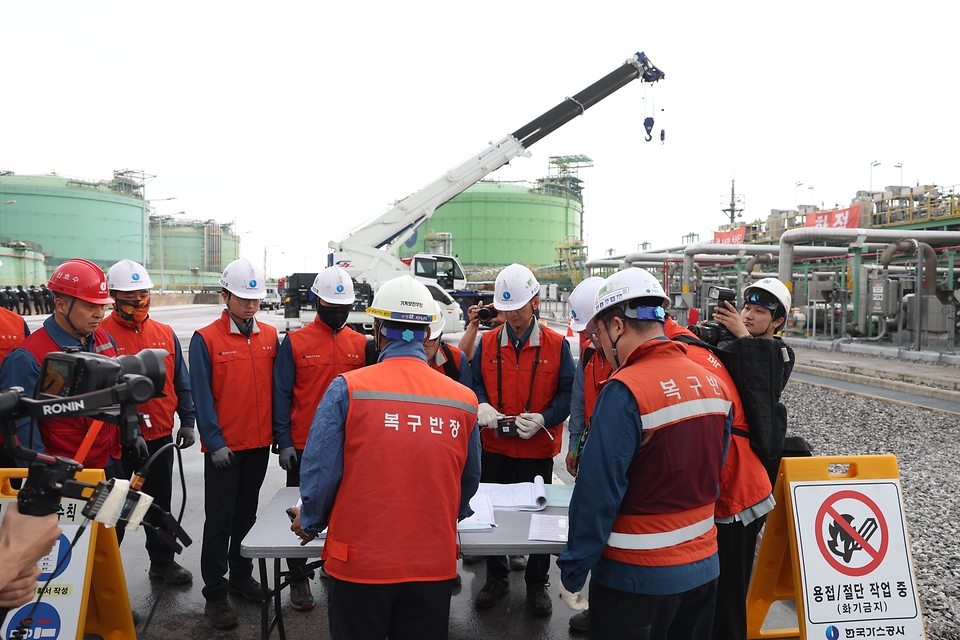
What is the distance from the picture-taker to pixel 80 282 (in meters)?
3.33

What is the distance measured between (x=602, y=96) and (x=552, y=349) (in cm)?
1566

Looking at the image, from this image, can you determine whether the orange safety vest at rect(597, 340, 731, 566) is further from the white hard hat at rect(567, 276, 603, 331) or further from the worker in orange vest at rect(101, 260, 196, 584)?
the worker in orange vest at rect(101, 260, 196, 584)

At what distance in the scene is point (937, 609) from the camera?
3531 mm

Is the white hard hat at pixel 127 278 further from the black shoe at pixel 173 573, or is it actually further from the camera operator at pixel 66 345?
the black shoe at pixel 173 573

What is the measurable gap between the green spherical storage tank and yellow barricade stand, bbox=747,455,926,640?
50.3 m

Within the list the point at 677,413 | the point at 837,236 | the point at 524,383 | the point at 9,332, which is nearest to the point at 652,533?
the point at 677,413

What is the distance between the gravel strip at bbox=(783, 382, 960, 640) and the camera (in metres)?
3.76

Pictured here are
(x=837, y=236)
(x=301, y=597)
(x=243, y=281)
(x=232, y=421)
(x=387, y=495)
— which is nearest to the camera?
(x=387, y=495)

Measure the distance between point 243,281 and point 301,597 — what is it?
2017mm

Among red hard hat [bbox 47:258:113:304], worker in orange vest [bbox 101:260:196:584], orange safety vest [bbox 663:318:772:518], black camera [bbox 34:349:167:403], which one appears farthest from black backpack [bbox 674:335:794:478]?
worker in orange vest [bbox 101:260:196:584]

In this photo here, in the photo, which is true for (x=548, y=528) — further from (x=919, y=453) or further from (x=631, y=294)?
(x=919, y=453)

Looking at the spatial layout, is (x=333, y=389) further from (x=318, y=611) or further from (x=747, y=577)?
(x=747, y=577)

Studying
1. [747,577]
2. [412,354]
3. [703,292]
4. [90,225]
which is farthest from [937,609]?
[90,225]

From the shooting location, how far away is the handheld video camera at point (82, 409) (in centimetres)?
144
